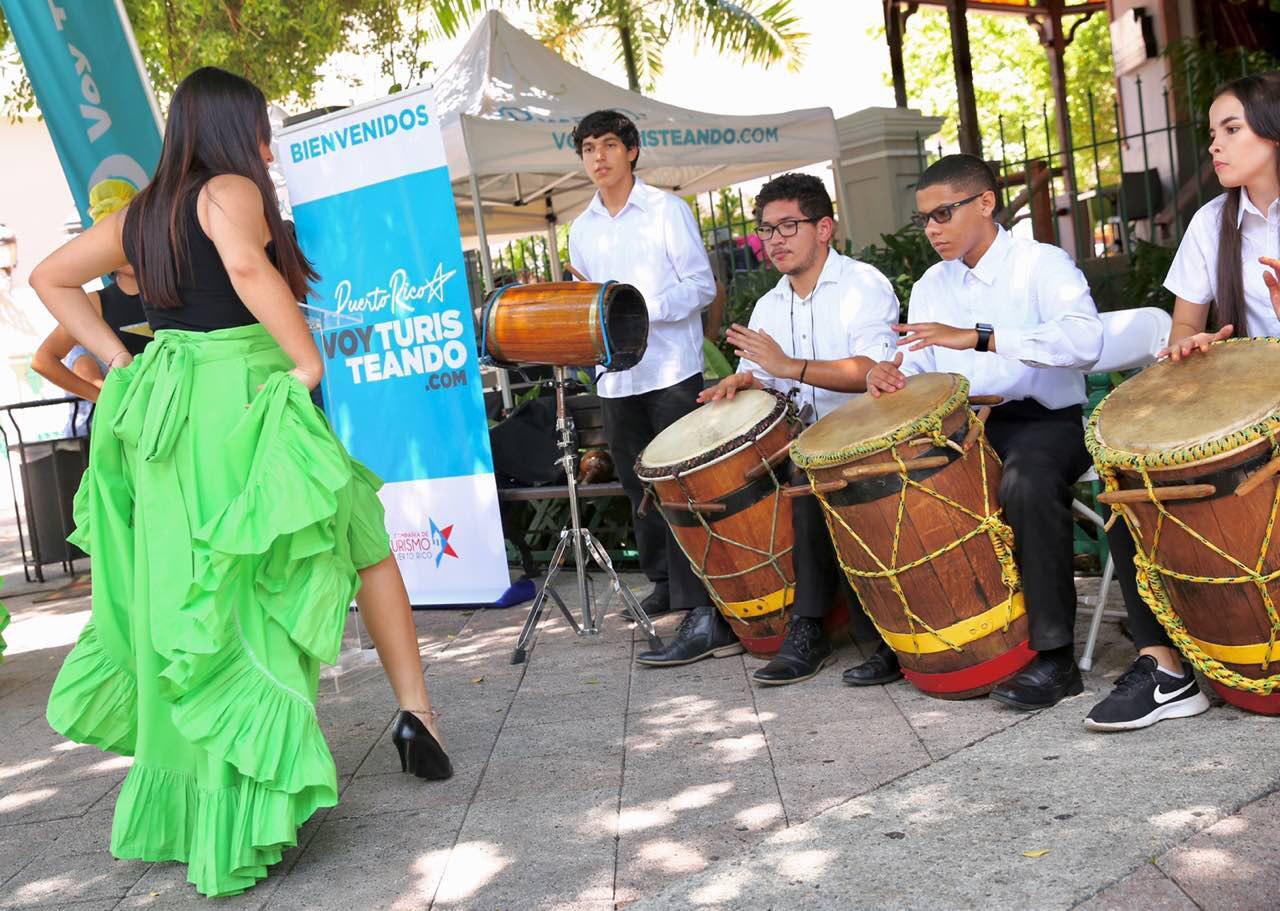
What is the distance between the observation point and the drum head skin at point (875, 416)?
3.72m

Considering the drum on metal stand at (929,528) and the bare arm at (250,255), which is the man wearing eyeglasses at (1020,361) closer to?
the drum on metal stand at (929,528)

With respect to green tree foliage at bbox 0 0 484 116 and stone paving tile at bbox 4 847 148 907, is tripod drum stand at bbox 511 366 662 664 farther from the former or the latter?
green tree foliage at bbox 0 0 484 116

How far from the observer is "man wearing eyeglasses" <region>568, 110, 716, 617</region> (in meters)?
5.27

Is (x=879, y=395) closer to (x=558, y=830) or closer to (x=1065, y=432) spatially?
(x=1065, y=432)

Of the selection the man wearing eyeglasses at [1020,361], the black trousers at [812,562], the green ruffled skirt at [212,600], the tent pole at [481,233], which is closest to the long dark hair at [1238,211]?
the man wearing eyeglasses at [1020,361]

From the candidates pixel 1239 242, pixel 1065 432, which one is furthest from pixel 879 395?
pixel 1239 242

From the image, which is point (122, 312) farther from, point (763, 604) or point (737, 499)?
point (763, 604)

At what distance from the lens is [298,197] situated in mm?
6000

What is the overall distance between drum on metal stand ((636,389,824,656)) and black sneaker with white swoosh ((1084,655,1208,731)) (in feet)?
4.15

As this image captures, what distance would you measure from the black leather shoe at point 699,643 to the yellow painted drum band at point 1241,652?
72.9 inches

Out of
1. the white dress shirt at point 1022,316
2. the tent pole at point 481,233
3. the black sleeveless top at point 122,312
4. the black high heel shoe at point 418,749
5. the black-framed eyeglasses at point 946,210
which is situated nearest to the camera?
the black high heel shoe at point 418,749

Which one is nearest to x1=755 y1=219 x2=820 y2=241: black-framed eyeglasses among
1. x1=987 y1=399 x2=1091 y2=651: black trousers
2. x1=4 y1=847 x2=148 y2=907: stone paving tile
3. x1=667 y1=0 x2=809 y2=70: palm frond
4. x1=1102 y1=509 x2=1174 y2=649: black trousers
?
x1=987 y1=399 x2=1091 y2=651: black trousers

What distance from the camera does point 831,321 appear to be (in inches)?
183

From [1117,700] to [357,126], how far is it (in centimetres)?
393
